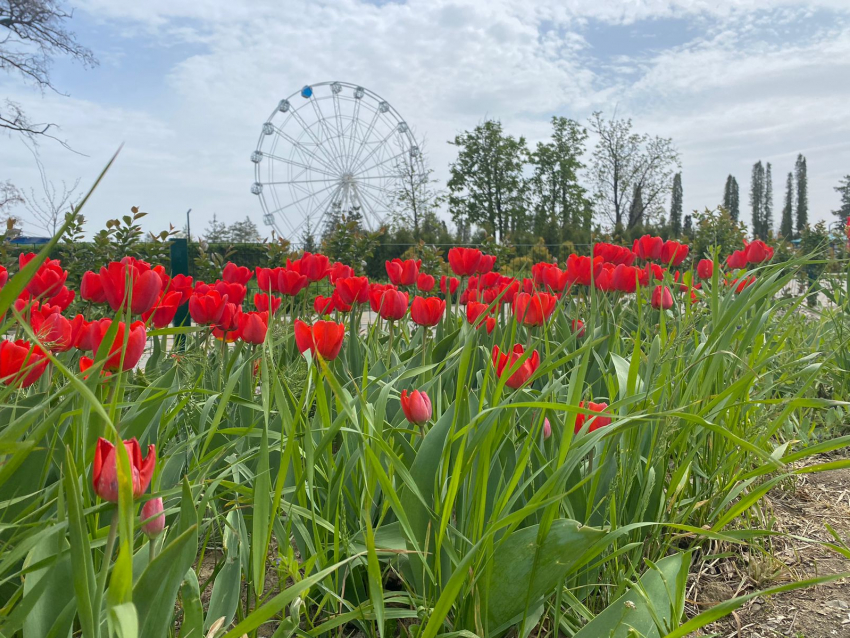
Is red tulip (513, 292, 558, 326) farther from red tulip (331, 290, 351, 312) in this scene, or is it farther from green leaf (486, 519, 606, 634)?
green leaf (486, 519, 606, 634)

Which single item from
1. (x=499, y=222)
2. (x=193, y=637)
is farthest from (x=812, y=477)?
(x=499, y=222)

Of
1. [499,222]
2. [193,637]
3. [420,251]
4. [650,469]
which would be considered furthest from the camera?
[499,222]

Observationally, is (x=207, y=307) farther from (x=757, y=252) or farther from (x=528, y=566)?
(x=757, y=252)

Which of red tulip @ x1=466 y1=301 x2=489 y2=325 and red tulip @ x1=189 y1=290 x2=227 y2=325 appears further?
red tulip @ x1=466 y1=301 x2=489 y2=325

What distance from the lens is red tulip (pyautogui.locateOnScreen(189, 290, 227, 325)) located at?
186 cm

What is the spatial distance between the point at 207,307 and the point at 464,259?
1045 mm

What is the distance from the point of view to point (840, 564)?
165 centimetres

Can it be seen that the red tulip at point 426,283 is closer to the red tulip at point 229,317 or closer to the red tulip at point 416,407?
the red tulip at point 229,317

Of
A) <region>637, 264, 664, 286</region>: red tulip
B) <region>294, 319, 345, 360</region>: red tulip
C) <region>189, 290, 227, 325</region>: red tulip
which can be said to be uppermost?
<region>189, 290, 227, 325</region>: red tulip

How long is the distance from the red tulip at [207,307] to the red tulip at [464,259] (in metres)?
0.95

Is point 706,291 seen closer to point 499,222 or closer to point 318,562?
point 318,562

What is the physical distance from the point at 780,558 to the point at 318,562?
1.24 metres

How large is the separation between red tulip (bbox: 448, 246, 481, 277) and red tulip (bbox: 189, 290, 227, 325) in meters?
0.95

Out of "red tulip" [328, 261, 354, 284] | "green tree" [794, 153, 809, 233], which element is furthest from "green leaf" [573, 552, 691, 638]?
"green tree" [794, 153, 809, 233]
